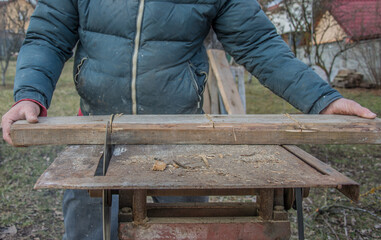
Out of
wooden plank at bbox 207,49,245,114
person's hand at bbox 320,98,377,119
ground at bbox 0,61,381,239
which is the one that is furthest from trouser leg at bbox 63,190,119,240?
wooden plank at bbox 207,49,245,114

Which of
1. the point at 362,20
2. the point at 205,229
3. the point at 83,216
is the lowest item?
the point at 83,216

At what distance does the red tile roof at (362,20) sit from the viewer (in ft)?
34.6

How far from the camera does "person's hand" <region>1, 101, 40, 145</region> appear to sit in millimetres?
1482

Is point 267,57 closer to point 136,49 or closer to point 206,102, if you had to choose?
point 136,49

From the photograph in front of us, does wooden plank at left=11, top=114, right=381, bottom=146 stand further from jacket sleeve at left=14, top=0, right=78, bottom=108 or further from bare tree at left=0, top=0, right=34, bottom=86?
bare tree at left=0, top=0, right=34, bottom=86

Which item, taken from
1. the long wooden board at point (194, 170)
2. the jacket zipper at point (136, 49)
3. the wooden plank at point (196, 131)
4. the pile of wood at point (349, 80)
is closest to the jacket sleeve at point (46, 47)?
the wooden plank at point (196, 131)

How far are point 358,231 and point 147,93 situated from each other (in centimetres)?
250

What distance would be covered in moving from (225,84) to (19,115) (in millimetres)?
4389

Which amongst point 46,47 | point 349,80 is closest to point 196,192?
point 46,47

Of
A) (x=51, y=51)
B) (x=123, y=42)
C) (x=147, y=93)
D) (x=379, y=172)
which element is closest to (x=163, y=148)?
(x=147, y=93)

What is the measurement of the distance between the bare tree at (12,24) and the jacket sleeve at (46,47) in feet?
21.4

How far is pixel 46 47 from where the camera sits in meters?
1.97

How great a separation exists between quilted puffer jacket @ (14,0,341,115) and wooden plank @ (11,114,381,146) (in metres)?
0.34

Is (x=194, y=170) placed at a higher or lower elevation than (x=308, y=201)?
higher
